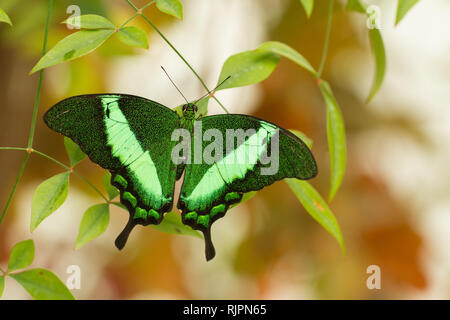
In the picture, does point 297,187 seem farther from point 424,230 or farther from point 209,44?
point 424,230

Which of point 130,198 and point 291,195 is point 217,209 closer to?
point 130,198

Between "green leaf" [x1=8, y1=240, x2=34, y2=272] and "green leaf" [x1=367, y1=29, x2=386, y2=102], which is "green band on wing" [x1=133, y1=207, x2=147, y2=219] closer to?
"green leaf" [x1=8, y1=240, x2=34, y2=272]

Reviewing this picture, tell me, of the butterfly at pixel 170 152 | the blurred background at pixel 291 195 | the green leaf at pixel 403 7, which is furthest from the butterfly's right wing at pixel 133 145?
the blurred background at pixel 291 195

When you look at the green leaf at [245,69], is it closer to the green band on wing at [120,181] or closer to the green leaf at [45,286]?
the green band on wing at [120,181]

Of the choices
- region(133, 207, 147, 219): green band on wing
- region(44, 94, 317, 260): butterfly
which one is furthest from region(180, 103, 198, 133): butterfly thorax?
region(133, 207, 147, 219): green band on wing

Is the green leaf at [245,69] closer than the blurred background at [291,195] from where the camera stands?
Yes

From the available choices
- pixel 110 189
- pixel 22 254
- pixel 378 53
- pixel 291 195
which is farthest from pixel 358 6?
pixel 291 195
